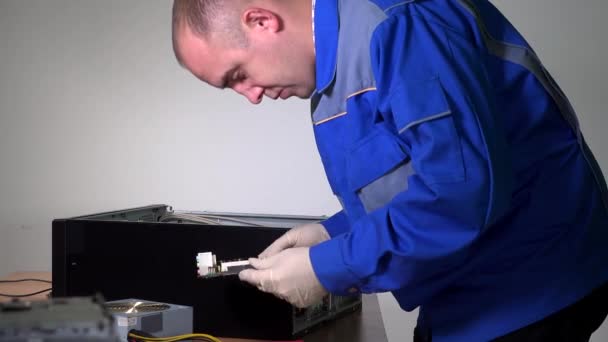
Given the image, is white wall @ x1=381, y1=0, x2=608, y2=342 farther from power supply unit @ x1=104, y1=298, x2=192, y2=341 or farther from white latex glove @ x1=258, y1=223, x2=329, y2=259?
power supply unit @ x1=104, y1=298, x2=192, y2=341

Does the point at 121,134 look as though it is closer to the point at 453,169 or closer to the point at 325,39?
the point at 325,39

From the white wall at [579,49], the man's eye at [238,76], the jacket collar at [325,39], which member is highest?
the white wall at [579,49]

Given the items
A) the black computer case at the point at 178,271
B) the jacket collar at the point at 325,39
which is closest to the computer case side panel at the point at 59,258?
the black computer case at the point at 178,271

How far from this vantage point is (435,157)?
764mm

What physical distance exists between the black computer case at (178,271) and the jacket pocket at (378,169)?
1.16 feet

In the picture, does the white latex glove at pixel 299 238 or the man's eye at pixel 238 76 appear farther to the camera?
the white latex glove at pixel 299 238

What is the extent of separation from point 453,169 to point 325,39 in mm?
293

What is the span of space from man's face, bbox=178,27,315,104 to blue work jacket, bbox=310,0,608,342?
51mm

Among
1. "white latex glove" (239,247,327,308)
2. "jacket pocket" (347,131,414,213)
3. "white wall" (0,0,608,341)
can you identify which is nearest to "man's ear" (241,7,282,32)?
"jacket pocket" (347,131,414,213)

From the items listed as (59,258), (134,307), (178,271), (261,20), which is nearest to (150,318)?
(134,307)

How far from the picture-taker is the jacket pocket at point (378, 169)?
85 cm

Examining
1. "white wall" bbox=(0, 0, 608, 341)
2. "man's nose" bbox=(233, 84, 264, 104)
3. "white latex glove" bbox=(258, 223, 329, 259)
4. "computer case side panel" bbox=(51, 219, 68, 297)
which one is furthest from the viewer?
"white wall" bbox=(0, 0, 608, 341)

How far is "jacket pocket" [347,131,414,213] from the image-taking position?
848 millimetres

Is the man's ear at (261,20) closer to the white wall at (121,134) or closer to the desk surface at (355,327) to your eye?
the desk surface at (355,327)
